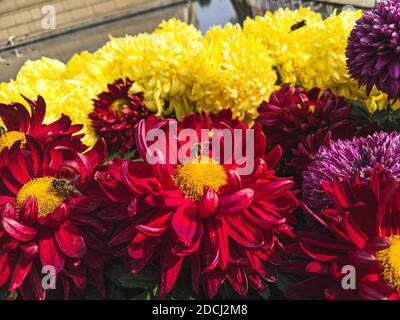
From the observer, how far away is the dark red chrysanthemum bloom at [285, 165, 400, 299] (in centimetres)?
38

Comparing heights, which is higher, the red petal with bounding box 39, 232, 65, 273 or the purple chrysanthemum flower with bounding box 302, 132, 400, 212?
the purple chrysanthemum flower with bounding box 302, 132, 400, 212

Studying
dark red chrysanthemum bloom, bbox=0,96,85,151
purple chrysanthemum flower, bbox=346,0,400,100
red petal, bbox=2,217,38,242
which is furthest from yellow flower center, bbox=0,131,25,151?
purple chrysanthemum flower, bbox=346,0,400,100

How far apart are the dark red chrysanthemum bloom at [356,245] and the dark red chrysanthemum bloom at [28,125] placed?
29 centimetres

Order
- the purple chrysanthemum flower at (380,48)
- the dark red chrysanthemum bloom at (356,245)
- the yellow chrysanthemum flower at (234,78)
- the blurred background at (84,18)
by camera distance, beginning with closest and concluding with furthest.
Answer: the dark red chrysanthemum bloom at (356,245), the purple chrysanthemum flower at (380,48), the yellow chrysanthemum flower at (234,78), the blurred background at (84,18)

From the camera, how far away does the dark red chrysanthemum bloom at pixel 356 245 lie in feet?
1.23

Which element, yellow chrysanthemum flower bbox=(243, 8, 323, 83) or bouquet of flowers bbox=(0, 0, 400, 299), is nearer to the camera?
bouquet of flowers bbox=(0, 0, 400, 299)

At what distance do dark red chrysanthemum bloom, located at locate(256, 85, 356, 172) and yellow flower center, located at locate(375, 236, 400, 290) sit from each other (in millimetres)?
184

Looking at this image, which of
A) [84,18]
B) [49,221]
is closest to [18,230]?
[49,221]

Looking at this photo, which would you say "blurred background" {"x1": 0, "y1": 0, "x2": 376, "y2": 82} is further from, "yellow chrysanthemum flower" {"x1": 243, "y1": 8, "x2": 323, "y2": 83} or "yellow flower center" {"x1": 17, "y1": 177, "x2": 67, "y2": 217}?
"yellow flower center" {"x1": 17, "y1": 177, "x2": 67, "y2": 217}

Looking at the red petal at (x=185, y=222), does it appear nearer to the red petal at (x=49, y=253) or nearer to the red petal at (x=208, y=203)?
the red petal at (x=208, y=203)

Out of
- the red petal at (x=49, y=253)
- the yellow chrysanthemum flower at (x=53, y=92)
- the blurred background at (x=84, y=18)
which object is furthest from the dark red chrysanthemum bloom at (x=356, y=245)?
the blurred background at (x=84, y=18)

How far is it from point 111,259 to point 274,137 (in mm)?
265

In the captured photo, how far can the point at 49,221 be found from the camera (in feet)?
1.42
